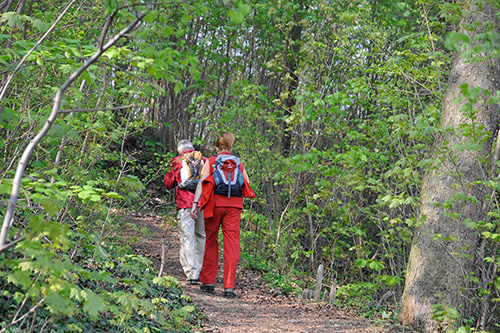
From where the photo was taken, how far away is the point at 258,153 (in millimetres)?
9641

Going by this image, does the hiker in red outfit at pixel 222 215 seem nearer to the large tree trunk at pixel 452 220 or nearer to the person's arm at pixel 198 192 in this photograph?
the person's arm at pixel 198 192

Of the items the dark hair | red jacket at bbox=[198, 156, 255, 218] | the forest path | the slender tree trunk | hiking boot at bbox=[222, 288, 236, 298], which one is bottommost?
the forest path

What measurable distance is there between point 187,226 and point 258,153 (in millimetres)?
2801

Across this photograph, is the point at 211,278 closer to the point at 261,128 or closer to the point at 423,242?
the point at 423,242

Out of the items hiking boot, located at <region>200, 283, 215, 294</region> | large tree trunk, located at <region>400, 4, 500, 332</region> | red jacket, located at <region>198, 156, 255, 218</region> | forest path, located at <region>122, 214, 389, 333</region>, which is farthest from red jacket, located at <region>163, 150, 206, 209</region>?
large tree trunk, located at <region>400, 4, 500, 332</region>

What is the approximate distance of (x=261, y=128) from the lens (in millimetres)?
10438

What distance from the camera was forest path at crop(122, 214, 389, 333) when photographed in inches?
236

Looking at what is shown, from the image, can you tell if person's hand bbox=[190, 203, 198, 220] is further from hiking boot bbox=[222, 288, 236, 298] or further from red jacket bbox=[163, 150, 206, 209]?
hiking boot bbox=[222, 288, 236, 298]

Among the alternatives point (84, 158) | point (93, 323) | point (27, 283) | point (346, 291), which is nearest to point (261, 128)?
Answer: point (346, 291)

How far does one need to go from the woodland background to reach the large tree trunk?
0.02 meters

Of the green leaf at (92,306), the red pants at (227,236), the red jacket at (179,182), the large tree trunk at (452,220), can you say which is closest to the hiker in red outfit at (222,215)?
the red pants at (227,236)

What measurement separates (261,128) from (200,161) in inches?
126

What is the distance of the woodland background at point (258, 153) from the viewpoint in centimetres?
298

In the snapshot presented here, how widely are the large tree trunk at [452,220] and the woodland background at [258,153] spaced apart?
23mm
